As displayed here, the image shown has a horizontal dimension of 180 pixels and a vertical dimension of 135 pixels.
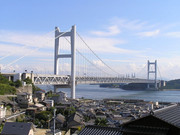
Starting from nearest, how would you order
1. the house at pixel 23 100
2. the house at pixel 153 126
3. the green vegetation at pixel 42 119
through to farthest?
the house at pixel 153 126 → the green vegetation at pixel 42 119 → the house at pixel 23 100

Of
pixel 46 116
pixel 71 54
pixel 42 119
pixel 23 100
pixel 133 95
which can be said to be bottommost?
pixel 133 95

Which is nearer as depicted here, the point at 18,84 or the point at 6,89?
the point at 6,89

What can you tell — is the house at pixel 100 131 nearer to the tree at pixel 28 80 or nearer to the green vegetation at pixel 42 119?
the green vegetation at pixel 42 119

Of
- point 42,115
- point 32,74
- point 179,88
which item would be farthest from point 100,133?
point 179,88

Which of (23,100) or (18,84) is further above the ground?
(18,84)

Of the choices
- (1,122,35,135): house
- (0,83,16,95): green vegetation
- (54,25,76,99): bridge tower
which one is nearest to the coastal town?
(1,122,35,135): house

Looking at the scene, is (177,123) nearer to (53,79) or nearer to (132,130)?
(132,130)

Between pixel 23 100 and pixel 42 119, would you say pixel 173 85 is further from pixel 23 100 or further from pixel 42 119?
pixel 42 119

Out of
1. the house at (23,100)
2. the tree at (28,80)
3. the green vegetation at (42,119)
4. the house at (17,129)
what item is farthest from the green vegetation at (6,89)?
the house at (17,129)

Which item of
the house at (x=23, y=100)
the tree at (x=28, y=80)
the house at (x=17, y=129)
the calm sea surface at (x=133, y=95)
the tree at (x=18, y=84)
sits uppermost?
the tree at (x=28, y=80)

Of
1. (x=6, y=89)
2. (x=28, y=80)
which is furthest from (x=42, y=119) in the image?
(x=28, y=80)

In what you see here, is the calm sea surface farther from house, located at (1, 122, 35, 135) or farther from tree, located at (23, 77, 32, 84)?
house, located at (1, 122, 35, 135)
